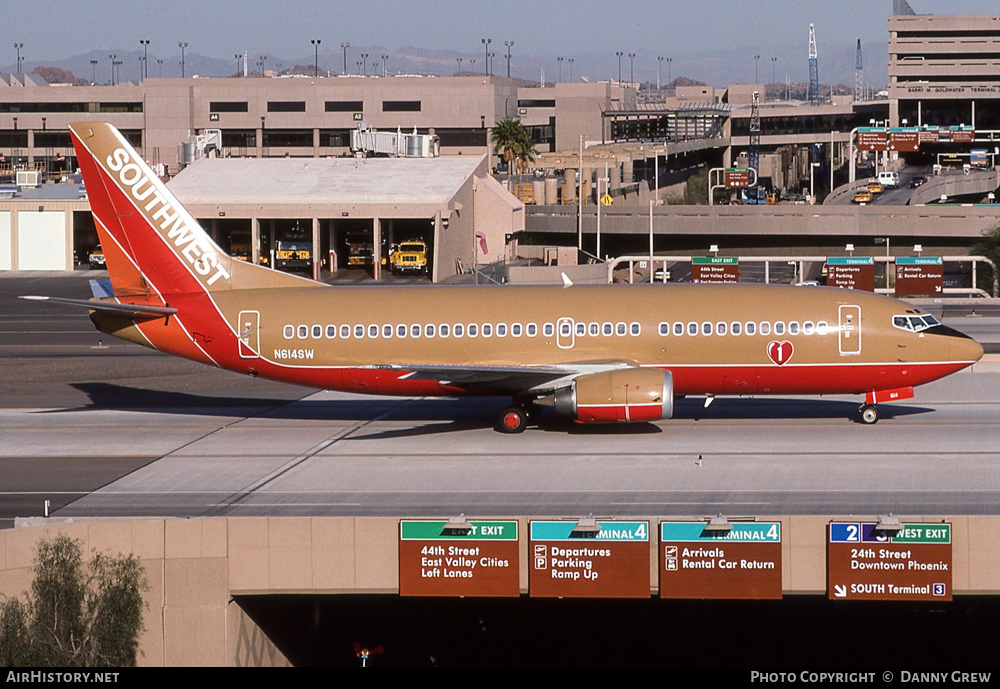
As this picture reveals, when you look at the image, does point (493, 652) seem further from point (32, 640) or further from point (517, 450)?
point (32, 640)

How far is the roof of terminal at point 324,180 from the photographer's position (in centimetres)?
9775

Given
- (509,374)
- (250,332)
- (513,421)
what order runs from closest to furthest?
(509,374) → (513,421) → (250,332)

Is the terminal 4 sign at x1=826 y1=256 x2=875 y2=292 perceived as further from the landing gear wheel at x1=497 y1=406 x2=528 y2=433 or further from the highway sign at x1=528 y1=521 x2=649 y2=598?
the highway sign at x1=528 y1=521 x2=649 y2=598

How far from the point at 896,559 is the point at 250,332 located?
22.4 metres

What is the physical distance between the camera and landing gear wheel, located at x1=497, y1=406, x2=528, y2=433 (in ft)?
135

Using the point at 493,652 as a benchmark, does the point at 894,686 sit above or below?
above

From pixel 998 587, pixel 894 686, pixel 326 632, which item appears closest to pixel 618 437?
pixel 326 632

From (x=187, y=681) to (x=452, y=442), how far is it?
18.4 metres

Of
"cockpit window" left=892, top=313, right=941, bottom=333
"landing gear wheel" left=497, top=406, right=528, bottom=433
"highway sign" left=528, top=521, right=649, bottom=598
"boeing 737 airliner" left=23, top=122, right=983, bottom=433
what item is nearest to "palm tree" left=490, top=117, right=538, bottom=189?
"boeing 737 airliner" left=23, top=122, right=983, bottom=433

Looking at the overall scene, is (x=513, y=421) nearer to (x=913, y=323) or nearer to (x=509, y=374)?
(x=509, y=374)

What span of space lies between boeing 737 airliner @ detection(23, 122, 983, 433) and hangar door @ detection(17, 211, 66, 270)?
69.0 meters

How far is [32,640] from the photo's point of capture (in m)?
25.8

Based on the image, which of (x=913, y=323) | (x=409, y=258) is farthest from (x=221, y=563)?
(x=409, y=258)

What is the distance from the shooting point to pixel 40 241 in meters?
107
